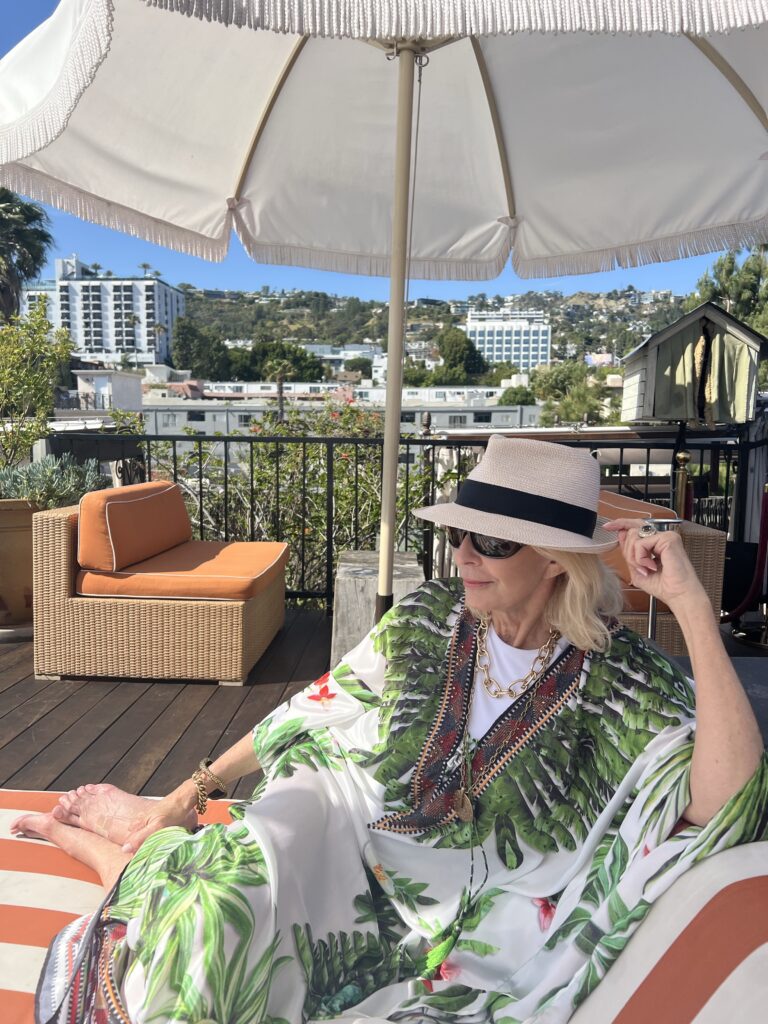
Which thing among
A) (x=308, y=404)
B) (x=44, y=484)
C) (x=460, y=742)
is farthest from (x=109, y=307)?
(x=460, y=742)

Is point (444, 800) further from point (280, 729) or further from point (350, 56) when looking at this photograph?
point (350, 56)

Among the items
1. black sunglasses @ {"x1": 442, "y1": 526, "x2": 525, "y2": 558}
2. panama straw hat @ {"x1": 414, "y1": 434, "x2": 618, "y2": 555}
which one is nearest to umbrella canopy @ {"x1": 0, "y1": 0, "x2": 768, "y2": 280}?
panama straw hat @ {"x1": 414, "y1": 434, "x2": 618, "y2": 555}

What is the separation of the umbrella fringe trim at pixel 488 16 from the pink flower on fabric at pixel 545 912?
1.38 m

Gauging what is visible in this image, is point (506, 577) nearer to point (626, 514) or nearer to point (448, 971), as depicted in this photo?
point (448, 971)

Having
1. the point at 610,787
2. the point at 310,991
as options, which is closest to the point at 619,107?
the point at 610,787

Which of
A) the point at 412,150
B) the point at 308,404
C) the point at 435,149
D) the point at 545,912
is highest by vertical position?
the point at 435,149

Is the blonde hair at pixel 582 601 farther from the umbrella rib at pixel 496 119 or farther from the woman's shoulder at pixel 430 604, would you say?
the umbrella rib at pixel 496 119

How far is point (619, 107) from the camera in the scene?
2.90 metres

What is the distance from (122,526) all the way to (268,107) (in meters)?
1.79

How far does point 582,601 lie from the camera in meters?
1.38

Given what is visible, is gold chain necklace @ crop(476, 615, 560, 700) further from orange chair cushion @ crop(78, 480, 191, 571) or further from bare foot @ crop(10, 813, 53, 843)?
orange chair cushion @ crop(78, 480, 191, 571)

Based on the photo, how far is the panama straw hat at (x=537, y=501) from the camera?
1349 mm

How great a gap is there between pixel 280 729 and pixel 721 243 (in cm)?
276

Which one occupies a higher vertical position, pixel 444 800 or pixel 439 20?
pixel 439 20
